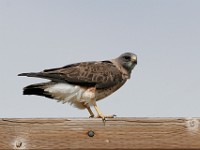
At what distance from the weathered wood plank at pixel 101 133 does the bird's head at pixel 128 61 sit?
306 centimetres

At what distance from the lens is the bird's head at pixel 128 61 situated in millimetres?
6355

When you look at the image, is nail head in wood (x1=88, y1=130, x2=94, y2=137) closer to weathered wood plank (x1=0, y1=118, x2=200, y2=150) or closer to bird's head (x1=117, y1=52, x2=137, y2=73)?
weathered wood plank (x1=0, y1=118, x2=200, y2=150)

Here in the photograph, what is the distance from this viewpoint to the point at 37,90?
5344 millimetres

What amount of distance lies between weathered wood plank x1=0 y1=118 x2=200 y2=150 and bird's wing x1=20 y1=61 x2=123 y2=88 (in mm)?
2154

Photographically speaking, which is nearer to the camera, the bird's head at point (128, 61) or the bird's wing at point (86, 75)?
the bird's wing at point (86, 75)

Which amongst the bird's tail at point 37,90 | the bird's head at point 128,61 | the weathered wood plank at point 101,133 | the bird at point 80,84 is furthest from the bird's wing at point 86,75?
the weathered wood plank at point 101,133

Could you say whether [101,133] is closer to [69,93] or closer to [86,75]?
[69,93]

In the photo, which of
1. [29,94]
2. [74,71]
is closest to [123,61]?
[74,71]

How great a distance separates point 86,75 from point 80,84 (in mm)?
138

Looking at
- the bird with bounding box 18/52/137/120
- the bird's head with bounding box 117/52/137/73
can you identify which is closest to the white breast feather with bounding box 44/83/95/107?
the bird with bounding box 18/52/137/120

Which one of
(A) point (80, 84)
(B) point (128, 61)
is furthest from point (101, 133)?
(B) point (128, 61)

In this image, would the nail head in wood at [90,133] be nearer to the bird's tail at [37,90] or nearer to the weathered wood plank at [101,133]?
the weathered wood plank at [101,133]

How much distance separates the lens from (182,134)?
3297mm

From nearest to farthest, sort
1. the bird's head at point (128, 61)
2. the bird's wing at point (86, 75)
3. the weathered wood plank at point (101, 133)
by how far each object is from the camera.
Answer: the weathered wood plank at point (101, 133) < the bird's wing at point (86, 75) < the bird's head at point (128, 61)
